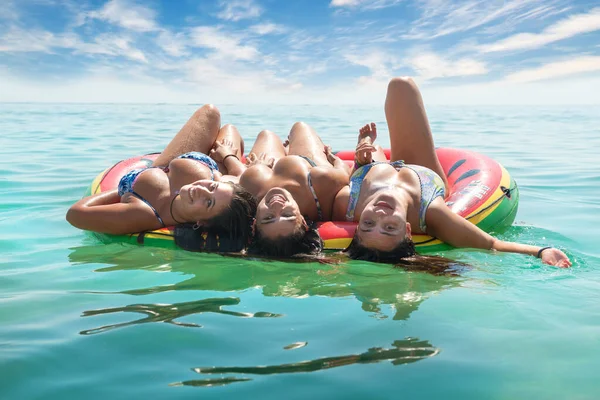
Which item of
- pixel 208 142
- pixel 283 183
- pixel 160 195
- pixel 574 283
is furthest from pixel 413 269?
pixel 208 142

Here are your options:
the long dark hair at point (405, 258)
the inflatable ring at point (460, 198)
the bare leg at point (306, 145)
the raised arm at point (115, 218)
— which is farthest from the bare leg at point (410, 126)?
the raised arm at point (115, 218)

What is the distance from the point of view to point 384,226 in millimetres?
4008

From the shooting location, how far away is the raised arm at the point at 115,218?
4516mm

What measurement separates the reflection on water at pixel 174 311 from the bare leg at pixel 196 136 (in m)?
2.56

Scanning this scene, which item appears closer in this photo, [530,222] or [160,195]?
[160,195]

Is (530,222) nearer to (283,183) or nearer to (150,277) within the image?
(283,183)

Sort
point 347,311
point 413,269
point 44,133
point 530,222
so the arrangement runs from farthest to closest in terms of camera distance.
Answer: point 44,133, point 530,222, point 413,269, point 347,311

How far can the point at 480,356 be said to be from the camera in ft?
8.30

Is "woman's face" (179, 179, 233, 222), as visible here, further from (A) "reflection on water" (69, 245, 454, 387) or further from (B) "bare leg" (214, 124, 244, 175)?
(B) "bare leg" (214, 124, 244, 175)

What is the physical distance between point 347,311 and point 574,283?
150 cm

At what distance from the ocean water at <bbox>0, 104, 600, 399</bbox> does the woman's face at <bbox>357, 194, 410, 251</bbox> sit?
0.18 m

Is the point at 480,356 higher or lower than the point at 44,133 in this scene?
lower

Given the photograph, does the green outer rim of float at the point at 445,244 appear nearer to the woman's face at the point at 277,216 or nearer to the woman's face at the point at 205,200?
the woman's face at the point at 205,200

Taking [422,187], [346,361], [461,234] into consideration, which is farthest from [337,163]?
[346,361]
